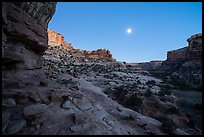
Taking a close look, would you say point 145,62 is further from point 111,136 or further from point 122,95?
point 111,136

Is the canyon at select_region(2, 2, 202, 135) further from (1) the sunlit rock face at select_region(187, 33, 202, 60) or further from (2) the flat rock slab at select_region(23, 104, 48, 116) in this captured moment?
(1) the sunlit rock face at select_region(187, 33, 202, 60)

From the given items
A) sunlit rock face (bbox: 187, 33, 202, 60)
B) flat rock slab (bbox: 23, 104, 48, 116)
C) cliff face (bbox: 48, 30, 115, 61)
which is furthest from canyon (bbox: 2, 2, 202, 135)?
cliff face (bbox: 48, 30, 115, 61)

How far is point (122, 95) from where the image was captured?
13.8 metres

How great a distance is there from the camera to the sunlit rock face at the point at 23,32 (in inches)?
264

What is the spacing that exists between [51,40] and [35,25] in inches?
1839

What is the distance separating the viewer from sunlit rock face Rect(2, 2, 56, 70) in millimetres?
6699

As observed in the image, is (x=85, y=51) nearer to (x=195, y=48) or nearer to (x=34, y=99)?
(x=195, y=48)

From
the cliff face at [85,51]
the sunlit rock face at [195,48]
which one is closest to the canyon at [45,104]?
the sunlit rock face at [195,48]

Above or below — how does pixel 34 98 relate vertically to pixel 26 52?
below

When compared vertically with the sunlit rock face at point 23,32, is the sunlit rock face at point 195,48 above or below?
above

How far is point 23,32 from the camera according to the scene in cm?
759

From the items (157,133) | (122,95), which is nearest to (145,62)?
(122,95)

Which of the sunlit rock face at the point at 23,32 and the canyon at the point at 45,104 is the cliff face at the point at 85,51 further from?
the sunlit rock face at the point at 23,32

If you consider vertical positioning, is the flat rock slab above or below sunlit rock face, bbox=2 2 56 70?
below
